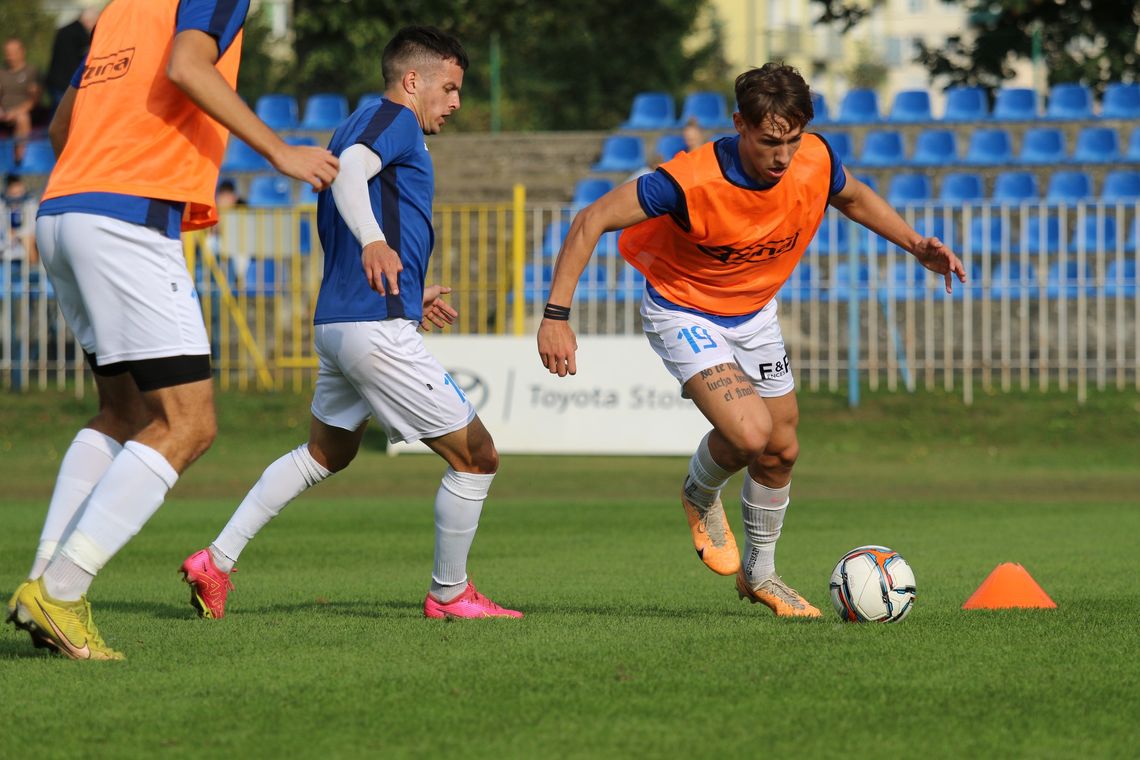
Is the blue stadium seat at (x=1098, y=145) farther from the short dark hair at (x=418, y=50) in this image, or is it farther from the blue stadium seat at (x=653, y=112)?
the short dark hair at (x=418, y=50)

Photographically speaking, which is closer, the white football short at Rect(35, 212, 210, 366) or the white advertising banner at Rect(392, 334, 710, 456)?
the white football short at Rect(35, 212, 210, 366)

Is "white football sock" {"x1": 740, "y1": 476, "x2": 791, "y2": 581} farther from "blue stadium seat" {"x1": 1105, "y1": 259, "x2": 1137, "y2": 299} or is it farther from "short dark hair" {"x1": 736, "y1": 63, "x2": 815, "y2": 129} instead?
"blue stadium seat" {"x1": 1105, "y1": 259, "x2": 1137, "y2": 299}

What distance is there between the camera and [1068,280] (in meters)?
19.5

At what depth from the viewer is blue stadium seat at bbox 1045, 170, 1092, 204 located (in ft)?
73.8

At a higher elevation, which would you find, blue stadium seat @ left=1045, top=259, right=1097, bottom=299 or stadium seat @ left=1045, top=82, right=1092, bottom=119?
stadium seat @ left=1045, top=82, right=1092, bottom=119

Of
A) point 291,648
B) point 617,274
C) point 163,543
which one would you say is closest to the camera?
point 291,648

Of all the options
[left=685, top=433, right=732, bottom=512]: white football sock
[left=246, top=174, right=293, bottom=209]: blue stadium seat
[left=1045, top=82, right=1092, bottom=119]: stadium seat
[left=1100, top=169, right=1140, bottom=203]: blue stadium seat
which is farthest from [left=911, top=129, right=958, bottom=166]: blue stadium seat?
[left=685, top=433, right=732, bottom=512]: white football sock

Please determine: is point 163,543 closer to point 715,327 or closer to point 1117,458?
point 715,327

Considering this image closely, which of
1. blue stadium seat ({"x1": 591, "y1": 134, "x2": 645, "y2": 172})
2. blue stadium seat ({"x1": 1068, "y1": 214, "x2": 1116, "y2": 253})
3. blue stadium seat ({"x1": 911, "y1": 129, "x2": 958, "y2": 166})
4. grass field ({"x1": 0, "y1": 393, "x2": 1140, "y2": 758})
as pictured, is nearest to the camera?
grass field ({"x1": 0, "y1": 393, "x2": 1140, "y2": 758})

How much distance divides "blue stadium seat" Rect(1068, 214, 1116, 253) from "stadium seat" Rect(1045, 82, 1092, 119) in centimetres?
624

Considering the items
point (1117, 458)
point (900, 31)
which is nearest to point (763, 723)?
point (1117, 458)

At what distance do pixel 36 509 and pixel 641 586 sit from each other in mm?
6695

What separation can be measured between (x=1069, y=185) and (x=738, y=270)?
17.0m

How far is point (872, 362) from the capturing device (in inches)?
764
